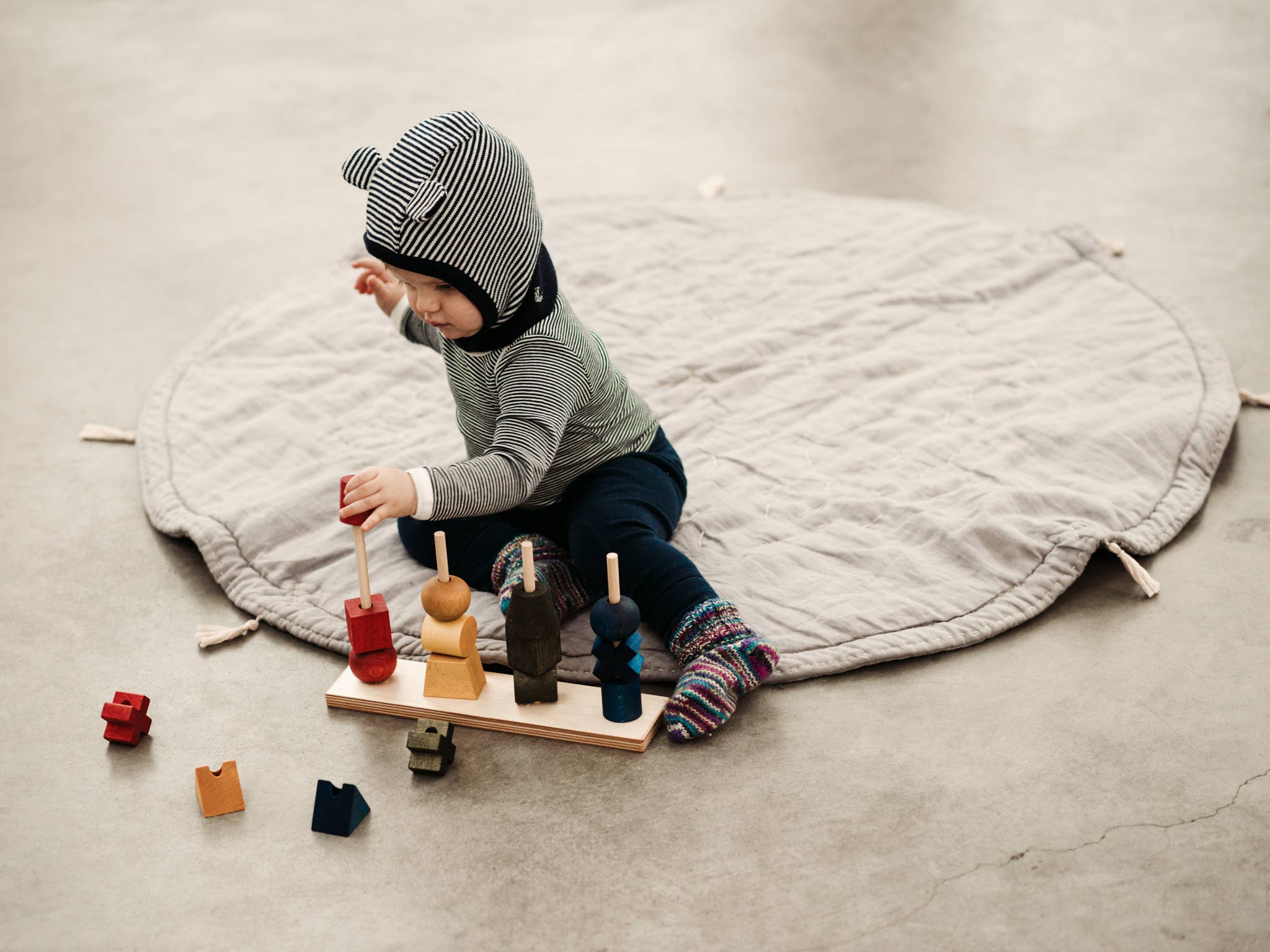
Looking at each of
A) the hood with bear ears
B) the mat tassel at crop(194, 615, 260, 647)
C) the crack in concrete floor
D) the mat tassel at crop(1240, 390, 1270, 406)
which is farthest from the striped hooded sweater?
the mat tassel at crop(1240, 390, 1270, 406)

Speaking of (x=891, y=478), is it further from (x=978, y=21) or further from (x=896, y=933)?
(x=978, y=21)

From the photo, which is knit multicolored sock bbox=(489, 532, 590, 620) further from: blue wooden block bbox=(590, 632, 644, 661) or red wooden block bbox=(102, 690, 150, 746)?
red wooden block bbox=(102, 690, 150, 746)

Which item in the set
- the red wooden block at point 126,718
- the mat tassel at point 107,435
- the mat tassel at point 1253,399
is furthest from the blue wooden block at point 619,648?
the mat tassel at point 1253,399

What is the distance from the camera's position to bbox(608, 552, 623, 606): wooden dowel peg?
1172 millimetres

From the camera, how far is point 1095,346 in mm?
1832

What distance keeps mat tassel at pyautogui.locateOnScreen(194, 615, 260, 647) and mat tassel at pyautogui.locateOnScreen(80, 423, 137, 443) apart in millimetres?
464

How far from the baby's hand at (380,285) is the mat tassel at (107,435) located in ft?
1.55

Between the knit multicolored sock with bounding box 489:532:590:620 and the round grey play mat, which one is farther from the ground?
the knit multicolored sock with bounding box 489:532:590:620

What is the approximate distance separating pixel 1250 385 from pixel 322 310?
1335 millimetres

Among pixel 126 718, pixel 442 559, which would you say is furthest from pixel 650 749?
pixel 126 718

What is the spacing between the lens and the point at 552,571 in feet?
4.50

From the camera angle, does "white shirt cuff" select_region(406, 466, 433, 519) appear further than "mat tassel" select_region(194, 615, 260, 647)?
No

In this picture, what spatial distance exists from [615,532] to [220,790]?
44 cm

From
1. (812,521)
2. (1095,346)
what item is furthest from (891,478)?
(1095,346)
